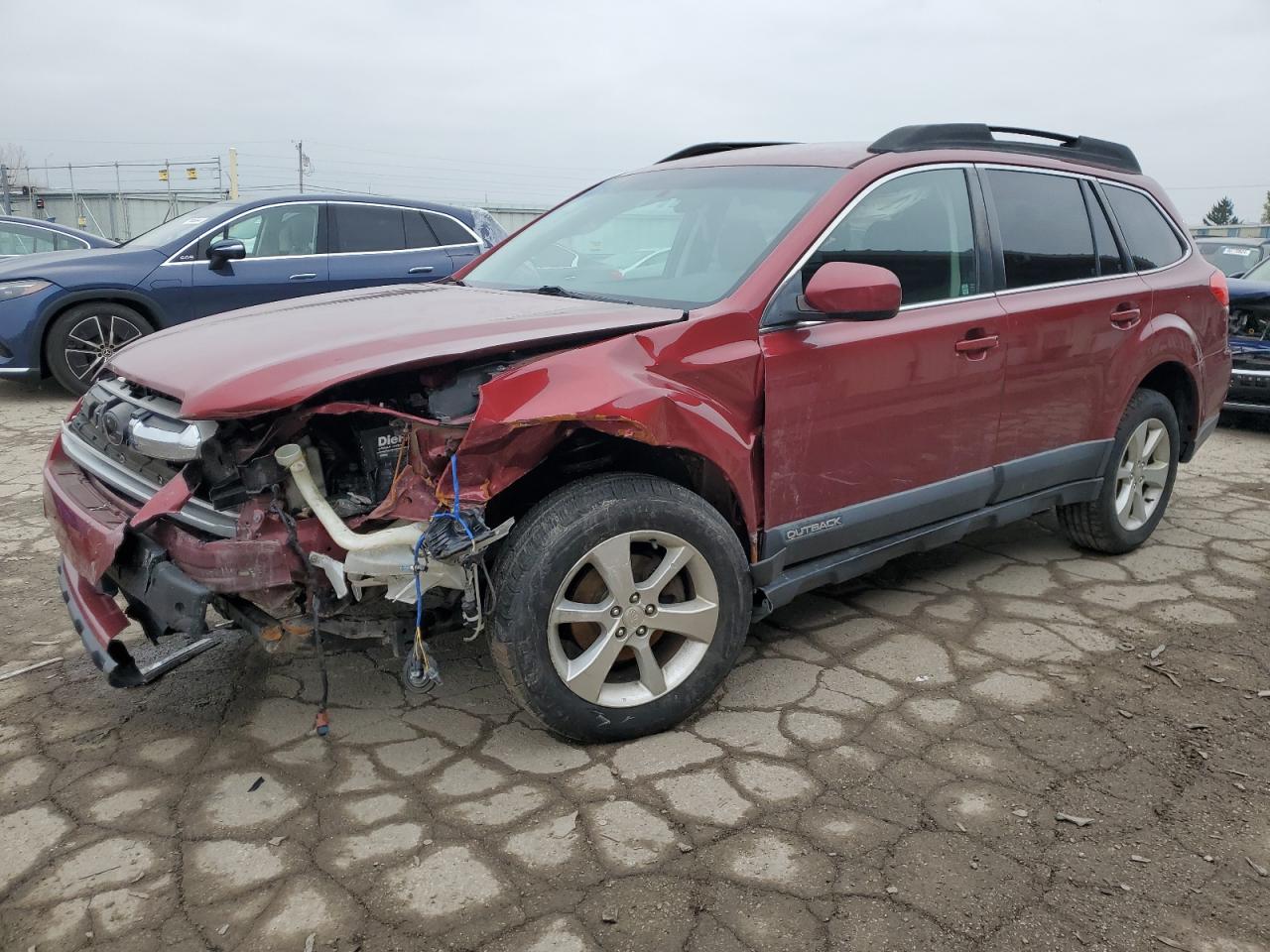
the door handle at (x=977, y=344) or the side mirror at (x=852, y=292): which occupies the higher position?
the side mirror at (x=852, y=292)

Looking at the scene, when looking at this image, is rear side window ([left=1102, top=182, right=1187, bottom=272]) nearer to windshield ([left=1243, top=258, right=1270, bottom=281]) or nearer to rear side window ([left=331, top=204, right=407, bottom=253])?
windshield ([left=1243, top=258, right=1270, bottom=281])

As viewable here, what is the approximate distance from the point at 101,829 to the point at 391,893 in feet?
2.69

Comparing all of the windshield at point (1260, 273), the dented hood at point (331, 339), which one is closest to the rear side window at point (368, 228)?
the dented hood at point (331, 339)

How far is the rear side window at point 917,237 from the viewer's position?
3.17 metres

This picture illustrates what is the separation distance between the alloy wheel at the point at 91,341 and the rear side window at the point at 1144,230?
6.81m

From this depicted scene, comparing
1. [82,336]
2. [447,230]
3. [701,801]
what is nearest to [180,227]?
[82,336]

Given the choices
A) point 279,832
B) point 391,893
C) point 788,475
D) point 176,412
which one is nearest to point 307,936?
point 391,893

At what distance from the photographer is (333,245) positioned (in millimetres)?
8305

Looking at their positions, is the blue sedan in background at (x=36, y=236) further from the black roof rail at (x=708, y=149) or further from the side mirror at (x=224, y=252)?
the black roof rail at (x=708, y=149)

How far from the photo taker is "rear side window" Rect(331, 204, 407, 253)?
329 inches

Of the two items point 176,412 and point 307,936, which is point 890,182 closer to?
point 176,412

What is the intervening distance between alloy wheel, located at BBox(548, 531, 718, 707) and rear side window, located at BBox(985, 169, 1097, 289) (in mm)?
1770

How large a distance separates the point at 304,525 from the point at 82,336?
6.28 m

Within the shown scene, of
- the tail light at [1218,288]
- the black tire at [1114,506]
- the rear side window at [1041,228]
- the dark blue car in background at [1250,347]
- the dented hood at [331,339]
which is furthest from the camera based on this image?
the dark blue car in background at [1250,347]
